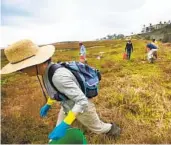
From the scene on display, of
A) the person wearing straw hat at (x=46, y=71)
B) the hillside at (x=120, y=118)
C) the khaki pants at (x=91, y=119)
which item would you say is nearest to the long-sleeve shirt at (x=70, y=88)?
the person wearing straw hat at (x=46, y=71)

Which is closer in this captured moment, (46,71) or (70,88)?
(70,88)

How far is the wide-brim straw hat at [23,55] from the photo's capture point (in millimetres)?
3535

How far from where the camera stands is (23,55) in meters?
3.59

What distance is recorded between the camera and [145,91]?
7688 millimetres

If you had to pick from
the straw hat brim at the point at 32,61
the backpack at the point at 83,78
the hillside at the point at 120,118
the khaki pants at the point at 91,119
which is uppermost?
the straw hat brim at the point at 32,61

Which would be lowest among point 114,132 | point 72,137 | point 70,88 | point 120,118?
point 120,118

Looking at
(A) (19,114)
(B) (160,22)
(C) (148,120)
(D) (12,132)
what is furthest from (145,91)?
(B) (160,22)

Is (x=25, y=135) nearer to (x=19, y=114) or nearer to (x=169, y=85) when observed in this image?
(x=19, y=114)

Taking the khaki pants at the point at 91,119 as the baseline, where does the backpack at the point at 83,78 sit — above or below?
above

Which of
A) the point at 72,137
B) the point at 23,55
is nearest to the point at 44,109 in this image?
the point at 72,137

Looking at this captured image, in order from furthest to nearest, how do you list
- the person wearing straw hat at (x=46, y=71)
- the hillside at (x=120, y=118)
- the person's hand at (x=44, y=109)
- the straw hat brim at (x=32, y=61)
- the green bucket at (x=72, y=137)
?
1. the hillside at (x=120, y=118)
2. the person's hand at (x=44, y=109)
3. the green bucket at (x=72, y=137)
4. the straw hat brim at (x=32, y=61)
5. the person wearing straw hat at (x=46, y=71)

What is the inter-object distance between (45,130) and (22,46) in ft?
7.65

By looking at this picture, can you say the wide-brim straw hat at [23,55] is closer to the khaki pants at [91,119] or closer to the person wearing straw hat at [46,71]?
the person wearing straw hat at [46,71]

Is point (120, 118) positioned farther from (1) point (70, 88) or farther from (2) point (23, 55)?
(2) point (23, 55)
